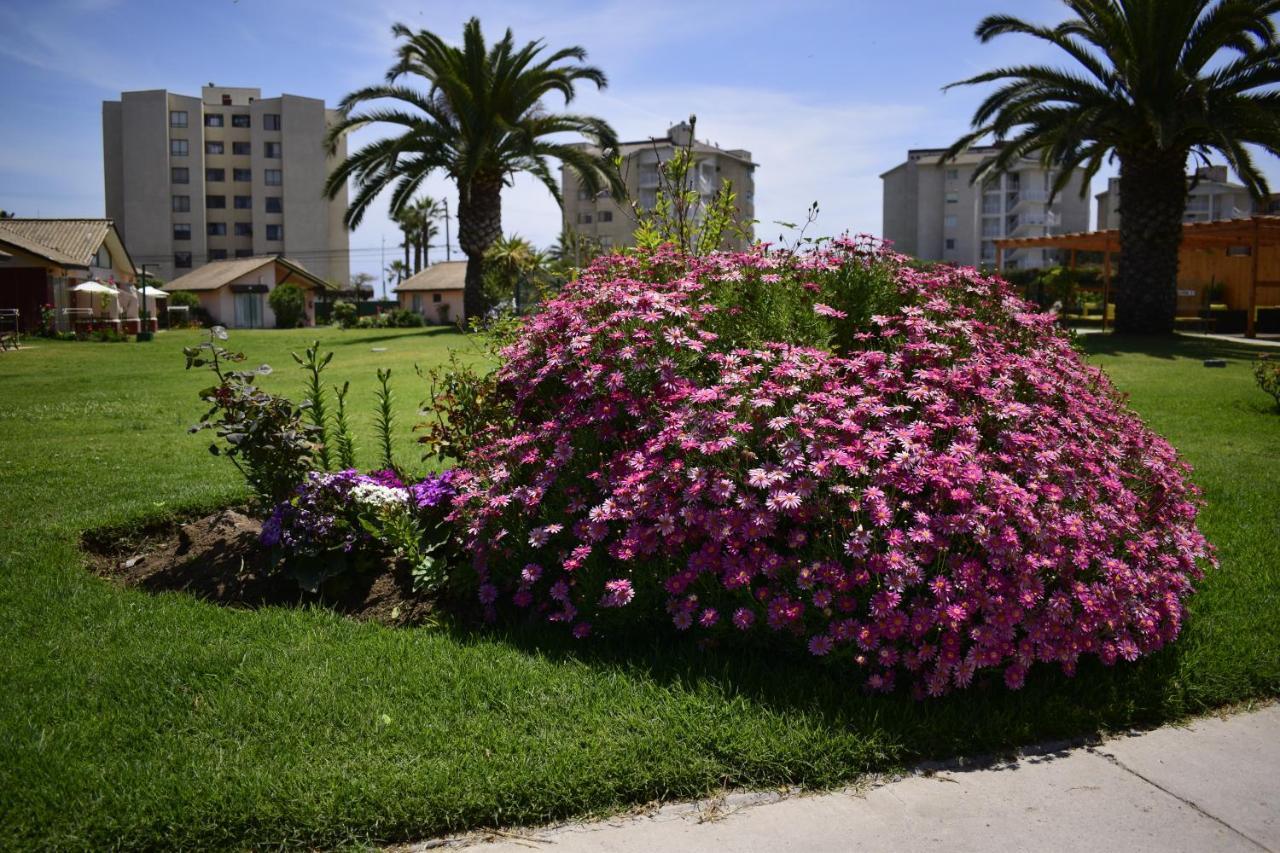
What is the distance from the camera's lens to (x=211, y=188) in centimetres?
7962

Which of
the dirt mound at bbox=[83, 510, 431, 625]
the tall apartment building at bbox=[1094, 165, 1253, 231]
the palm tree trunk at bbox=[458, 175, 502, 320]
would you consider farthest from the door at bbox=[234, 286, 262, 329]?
the tall apartment building at bbox=[1094, 165, 1253, 231]

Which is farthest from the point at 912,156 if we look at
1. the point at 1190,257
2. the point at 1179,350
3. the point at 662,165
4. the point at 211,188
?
the point at 662,165

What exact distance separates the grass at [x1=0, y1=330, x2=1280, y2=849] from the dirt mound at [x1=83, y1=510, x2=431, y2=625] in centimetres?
23

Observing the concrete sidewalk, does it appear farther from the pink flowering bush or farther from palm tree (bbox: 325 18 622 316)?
palm tree (bbox: 325 18 622 316)

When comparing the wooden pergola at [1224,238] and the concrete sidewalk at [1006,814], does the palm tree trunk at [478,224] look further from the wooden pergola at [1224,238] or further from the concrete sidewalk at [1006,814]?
the concrete sidewalk at [1006,814]

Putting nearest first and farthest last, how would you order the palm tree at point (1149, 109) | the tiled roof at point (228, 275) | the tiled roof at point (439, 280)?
the palm tree at point (1149, 109), the tiled roof at point (228, 275), the tiled roof at point (439, 280)

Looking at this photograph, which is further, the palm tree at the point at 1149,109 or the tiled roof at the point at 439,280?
the tiled roof at the point at 439,280

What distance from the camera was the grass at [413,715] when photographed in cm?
287

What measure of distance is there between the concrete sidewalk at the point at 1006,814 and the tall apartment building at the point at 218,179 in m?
81.8

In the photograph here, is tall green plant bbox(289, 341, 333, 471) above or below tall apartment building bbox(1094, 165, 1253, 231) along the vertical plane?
below

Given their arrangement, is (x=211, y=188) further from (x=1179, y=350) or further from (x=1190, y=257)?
(x=1179, y=350)

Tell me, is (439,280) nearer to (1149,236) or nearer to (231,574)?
(1149,236)

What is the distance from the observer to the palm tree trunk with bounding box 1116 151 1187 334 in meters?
20.5

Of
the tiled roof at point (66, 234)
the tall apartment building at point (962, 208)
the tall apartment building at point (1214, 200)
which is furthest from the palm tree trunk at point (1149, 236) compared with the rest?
the tall apartment building at point (962, 208)
